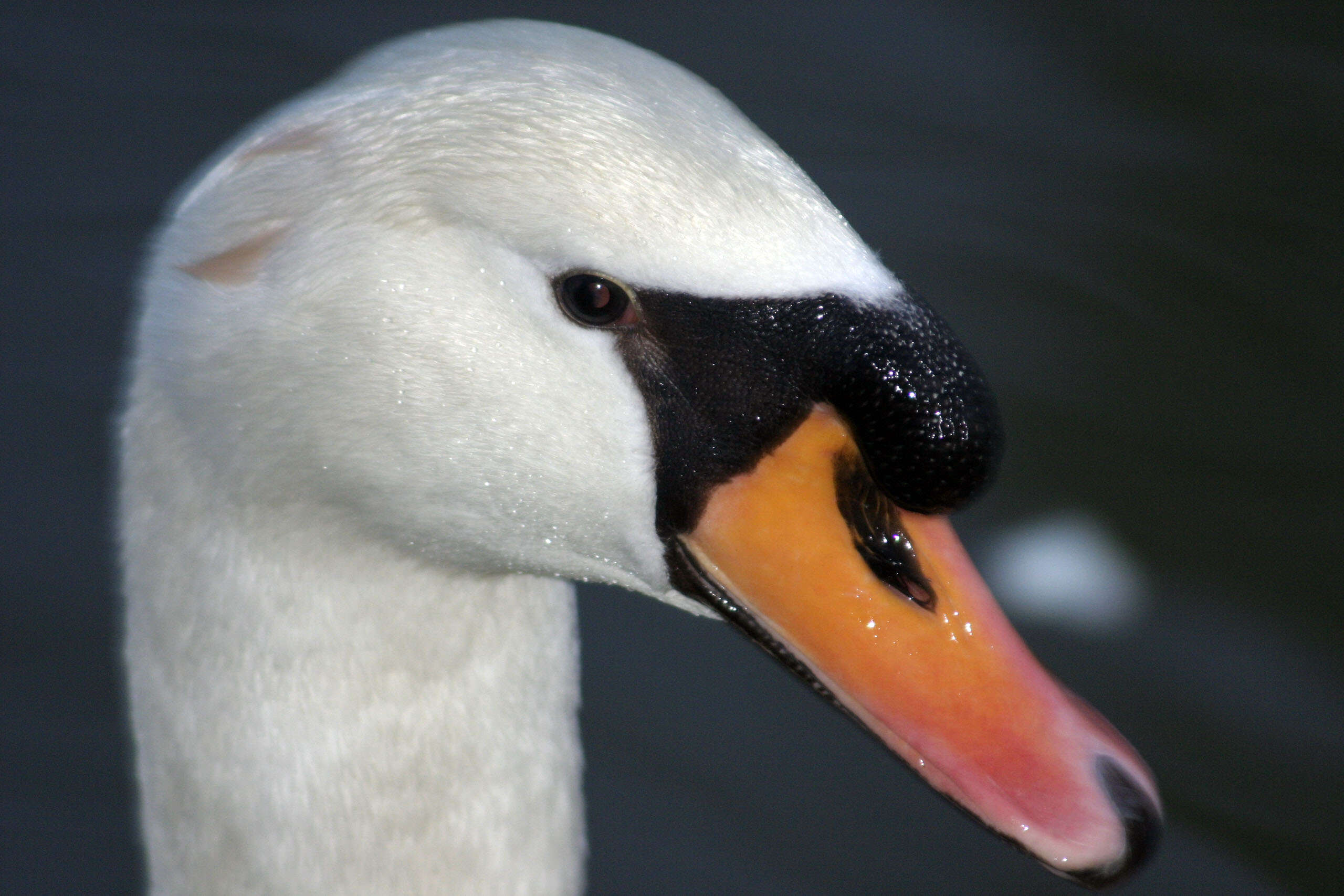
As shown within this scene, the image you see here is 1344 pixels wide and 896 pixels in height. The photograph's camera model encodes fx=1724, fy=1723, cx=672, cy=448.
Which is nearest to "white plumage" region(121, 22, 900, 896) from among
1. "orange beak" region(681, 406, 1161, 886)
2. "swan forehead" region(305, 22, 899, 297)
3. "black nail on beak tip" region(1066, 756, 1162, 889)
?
"swan forehead" region(305, 22, 899, 297)

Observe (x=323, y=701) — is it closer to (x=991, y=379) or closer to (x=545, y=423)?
(x=545, y=423)

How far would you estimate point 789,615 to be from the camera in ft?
7.52

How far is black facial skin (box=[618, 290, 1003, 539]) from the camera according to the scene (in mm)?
2131

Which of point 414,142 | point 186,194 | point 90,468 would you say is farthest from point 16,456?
point 414,142

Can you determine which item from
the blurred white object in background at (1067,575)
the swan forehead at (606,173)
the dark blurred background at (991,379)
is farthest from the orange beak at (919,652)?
the blurred white object in background at (1067,575)

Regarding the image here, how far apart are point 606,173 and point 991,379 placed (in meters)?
3.59

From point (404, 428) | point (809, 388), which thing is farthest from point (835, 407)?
point (404, 428)

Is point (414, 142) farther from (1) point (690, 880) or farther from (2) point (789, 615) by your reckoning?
(1) point (690, 880)

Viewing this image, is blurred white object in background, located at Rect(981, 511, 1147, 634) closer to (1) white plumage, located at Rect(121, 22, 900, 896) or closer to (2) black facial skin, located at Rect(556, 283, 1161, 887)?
(1) white plumage, located at Rect(121, 22, 900, 896)

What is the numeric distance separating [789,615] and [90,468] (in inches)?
139

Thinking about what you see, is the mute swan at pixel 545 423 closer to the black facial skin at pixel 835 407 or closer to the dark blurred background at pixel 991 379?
the black facial skin at pixel 835 407

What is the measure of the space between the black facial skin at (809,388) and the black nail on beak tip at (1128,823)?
425 millimetres

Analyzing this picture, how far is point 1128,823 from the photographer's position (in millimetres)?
2268

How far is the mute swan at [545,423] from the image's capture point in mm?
2146
